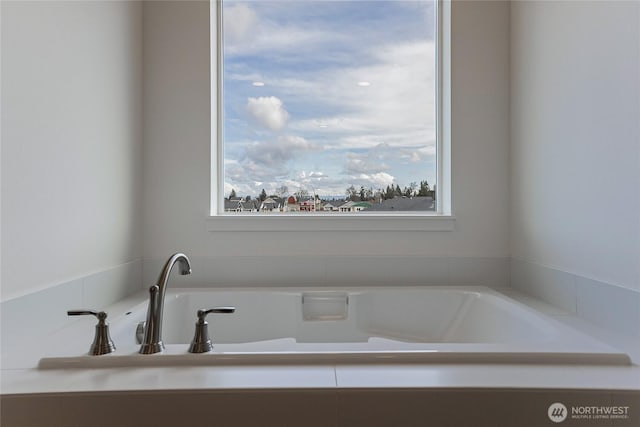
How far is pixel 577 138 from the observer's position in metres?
1.44

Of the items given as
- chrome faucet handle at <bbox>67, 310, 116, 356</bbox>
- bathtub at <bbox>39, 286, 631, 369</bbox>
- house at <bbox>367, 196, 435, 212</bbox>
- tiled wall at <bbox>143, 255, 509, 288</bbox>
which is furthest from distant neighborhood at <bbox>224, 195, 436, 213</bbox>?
chrome faucet handle at <bbox>67, 310, 116, 356</bbox>

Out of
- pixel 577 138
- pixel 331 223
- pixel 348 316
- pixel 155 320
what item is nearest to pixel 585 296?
pixel 577 138

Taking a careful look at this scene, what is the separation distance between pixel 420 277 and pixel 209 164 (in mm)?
1141

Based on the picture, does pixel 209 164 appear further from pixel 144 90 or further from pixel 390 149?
pixel 390 149

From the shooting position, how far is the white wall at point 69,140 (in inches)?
43.3

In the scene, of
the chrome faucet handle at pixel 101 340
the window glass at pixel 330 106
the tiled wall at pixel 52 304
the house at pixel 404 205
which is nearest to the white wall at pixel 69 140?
the tiled wall at pixel 52 304

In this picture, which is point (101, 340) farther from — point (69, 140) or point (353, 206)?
point (353, 206)

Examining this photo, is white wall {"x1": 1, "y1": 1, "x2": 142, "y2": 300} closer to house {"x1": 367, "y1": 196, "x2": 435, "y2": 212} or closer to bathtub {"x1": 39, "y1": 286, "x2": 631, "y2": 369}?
bathtub {"x1": 39, "y1": 286, "x2": 631, "y2": 369}

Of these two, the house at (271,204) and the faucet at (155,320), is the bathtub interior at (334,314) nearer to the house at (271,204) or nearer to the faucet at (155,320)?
the house at (271,204)

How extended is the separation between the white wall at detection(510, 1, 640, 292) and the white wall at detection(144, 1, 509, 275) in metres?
0.08

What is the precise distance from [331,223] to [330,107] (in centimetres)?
62

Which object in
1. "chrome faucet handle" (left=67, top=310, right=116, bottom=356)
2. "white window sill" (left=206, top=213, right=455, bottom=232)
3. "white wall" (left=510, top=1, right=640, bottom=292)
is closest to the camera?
"chrome faucet handle" (left=67, top=310, right=116, bottom=356)

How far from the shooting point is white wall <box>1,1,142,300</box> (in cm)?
110

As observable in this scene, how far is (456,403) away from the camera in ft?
2.74
